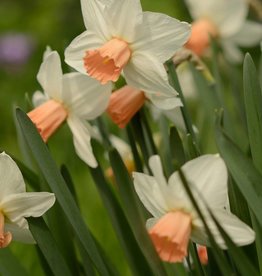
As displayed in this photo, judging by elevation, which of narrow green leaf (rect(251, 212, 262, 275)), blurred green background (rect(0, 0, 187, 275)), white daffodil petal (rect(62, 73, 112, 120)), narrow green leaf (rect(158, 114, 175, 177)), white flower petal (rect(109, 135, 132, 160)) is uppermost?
white daffodil petal (rect(62, 73, 112, 120))

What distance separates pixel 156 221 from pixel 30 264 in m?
0.80

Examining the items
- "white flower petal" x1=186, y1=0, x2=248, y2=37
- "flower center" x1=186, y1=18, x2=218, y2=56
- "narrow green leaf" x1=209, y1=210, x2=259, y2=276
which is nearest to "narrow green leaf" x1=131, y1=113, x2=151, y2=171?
"narrow green leaf" x1=209, y1=210, x2=259, y2=276

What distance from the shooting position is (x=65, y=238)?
1187 mm

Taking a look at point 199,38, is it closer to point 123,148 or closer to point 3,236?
point 123,148

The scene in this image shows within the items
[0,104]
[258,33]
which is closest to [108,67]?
[258,33]

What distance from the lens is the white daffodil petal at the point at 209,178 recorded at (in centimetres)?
91

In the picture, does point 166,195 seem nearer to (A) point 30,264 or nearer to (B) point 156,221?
(B) point 156,221

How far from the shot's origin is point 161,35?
1.03m

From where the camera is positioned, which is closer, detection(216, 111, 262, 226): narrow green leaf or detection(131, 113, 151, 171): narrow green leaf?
detection(216, 111, 262, 226): narrow green leaf

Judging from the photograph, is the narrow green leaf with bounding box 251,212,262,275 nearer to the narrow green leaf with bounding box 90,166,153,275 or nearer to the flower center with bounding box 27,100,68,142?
the narrow green leaf with bounding box 90,166,153,275

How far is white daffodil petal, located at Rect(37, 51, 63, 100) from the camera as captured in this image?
44.3 inches

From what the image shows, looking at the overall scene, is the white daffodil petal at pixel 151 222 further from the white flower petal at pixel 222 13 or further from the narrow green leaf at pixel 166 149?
the white flower petal at pixel 222 13

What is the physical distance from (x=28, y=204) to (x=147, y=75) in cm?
23

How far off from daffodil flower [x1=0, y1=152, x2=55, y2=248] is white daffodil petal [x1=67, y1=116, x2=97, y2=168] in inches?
5.9
